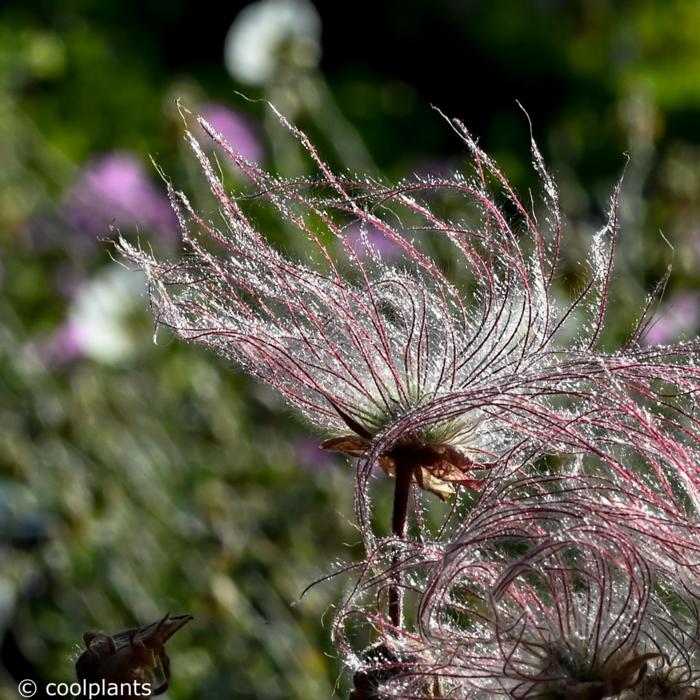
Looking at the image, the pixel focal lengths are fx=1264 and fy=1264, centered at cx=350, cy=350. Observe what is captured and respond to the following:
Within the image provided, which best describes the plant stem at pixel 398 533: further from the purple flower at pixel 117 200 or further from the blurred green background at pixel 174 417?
the purple flower at pixel 117 200

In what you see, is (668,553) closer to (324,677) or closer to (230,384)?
(324,677)

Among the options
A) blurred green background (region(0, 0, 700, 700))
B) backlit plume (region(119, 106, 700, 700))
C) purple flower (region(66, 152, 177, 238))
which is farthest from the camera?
purple flower (region(66, 152, 177, 238))

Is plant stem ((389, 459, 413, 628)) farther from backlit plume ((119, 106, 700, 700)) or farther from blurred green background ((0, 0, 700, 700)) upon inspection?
blurred green background ((0, 0, 700, 700))

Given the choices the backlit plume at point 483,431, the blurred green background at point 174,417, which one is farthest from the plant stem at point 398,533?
the blurred green background at point 174,417

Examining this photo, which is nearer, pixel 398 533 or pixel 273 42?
pixel 398 533

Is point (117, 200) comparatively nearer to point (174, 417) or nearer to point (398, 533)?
point (174, 417)

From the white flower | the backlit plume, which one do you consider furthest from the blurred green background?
the backlit plume

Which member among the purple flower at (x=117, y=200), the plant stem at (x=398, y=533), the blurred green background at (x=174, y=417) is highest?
the purple flower at (x=117, y=200)

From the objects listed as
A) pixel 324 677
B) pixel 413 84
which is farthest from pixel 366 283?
pixel 413 84

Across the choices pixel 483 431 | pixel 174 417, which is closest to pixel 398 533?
pixel 483 431
